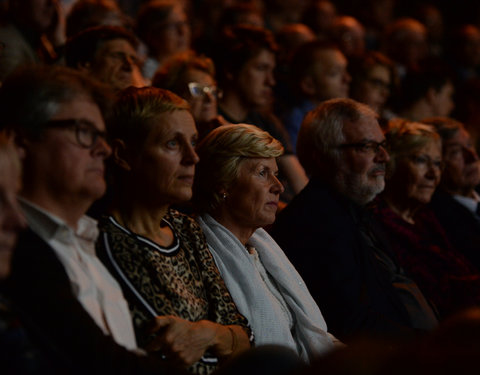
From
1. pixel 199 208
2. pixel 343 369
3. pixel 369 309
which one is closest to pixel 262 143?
pixel 199 208

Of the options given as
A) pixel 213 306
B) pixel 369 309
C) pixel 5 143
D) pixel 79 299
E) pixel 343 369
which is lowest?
pixel 369 309

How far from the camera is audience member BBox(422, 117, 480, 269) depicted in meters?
4.44

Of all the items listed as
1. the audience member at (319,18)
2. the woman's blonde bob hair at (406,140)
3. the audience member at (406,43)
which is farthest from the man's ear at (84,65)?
the audience member at (319,18)

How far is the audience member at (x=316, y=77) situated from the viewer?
5.11m

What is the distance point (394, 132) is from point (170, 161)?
2000 millimetres

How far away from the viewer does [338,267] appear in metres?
3.15

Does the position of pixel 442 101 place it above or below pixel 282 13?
below

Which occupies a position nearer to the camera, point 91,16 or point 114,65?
point 114,65

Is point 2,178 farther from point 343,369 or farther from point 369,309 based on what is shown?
point 369,309

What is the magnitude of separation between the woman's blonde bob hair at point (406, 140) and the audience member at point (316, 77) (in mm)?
984

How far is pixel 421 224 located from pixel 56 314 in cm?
274

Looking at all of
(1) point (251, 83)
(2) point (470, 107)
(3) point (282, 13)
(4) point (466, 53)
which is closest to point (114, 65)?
(1) point (251, 83)

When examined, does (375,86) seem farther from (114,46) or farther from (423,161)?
(114,46)

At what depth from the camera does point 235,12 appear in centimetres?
587
